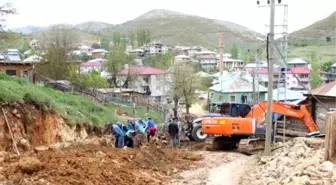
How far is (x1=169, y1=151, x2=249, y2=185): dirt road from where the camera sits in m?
15.2

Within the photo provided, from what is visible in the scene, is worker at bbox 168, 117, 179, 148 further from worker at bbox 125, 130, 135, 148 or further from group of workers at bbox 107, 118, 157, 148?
worker at bbox 125, 130, 135, 148

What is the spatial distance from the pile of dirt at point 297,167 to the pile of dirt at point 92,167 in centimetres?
279

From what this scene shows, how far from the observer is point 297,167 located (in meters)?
13.3

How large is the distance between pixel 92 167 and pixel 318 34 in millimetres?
137515

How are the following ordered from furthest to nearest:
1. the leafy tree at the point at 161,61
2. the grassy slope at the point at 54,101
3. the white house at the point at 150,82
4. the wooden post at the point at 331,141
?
the leafy tree at the point at 161,61, the white house at the point at 150,82, the grassy slope at the point at 54,101, the wooden post at the point at 331,141

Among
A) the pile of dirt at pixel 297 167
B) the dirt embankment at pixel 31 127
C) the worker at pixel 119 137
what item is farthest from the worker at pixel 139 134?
the pile of dirt at pixel 297 167

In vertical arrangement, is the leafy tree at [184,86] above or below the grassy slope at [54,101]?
below

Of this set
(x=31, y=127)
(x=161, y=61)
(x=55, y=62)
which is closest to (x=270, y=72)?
(x=31, y=127)

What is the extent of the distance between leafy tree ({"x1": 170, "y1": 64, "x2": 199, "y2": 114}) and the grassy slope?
89.3 feet

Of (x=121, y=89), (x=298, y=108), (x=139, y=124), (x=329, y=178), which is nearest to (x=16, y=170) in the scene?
(x=329, y=178)

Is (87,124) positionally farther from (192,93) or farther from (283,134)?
(192,93)

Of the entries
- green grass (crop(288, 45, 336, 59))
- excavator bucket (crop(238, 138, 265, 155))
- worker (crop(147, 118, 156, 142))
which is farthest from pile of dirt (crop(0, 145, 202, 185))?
green grass (crop(288, 45, 336, 59))

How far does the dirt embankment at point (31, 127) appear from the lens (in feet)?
61.9

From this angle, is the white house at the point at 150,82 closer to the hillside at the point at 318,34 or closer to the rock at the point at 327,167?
the hillside at the point at 318,34
